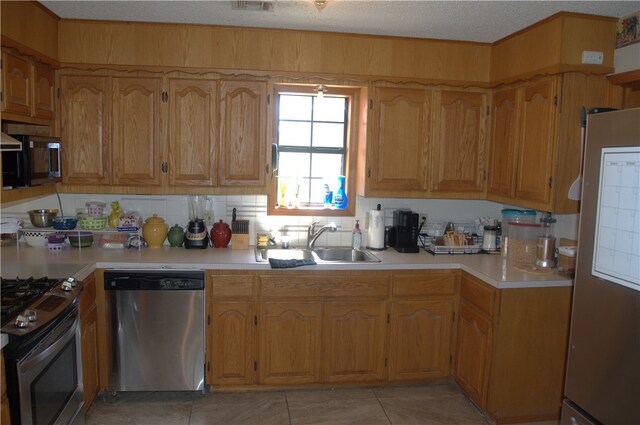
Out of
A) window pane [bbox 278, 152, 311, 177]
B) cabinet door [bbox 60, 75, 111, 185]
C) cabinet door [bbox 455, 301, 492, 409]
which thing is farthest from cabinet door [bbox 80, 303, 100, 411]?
cabinet door [bbox 455, 301, 492, 409]

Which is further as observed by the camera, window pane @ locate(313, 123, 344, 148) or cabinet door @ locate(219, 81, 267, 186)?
window pane @ locate(313, 123, 344, 148)

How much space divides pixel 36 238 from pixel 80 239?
0.29 metres

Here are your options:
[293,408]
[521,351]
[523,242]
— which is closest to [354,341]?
[293,408]

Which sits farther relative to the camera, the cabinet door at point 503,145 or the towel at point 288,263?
the cabinet door at point 503,145

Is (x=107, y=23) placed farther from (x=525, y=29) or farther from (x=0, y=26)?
(x=525, y=29)

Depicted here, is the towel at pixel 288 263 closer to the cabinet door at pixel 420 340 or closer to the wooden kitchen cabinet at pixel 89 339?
the cabinet door at pixel 420 340

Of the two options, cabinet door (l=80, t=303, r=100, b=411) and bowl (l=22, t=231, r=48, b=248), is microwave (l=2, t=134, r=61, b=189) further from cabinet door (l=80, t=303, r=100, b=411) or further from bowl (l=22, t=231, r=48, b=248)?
cabinet door (l=80, t=303, r=100, b=411)

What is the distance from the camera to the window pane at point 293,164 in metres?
3.89

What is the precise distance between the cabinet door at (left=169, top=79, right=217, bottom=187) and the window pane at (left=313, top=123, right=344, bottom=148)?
821mm

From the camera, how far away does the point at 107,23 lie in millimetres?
3289

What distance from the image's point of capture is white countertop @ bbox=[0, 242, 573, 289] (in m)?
2.93

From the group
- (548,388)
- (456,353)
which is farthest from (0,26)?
(548,388)

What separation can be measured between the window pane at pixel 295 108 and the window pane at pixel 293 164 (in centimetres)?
27

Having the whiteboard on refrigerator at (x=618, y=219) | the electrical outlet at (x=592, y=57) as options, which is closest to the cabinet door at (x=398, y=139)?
the electrical outlet at (x=592, y=57)
